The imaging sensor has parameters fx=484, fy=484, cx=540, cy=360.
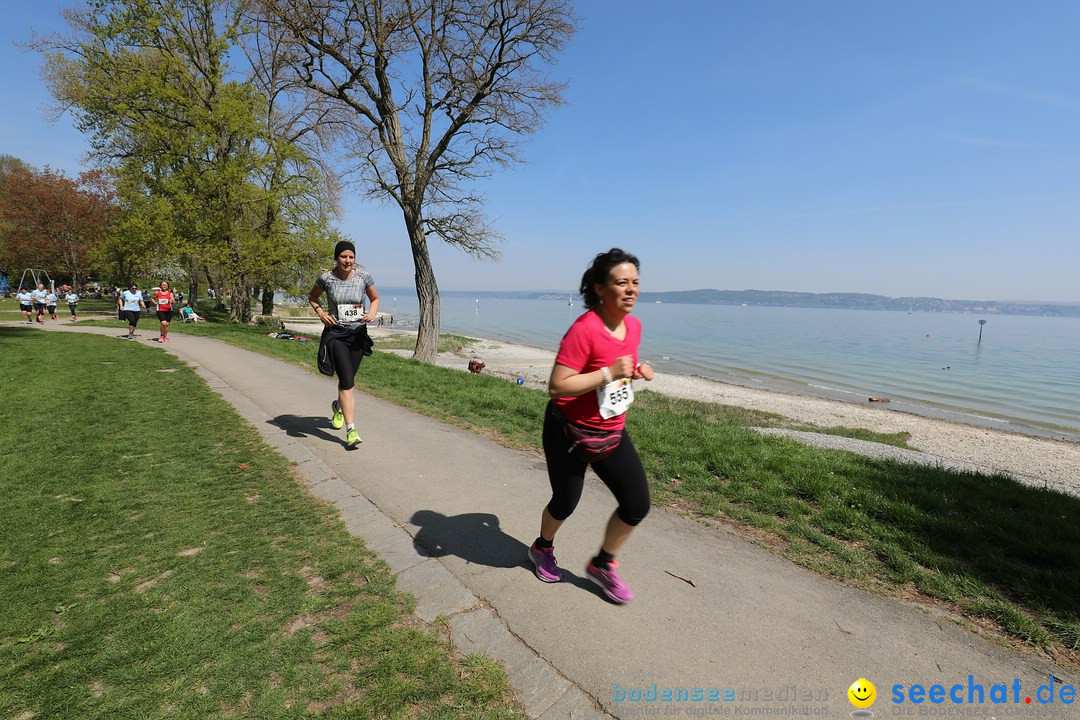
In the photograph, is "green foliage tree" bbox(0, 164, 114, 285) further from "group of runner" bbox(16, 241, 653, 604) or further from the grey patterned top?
"group of runner" bbox(16, 241, 653, 604)

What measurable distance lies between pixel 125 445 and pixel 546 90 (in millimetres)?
14173

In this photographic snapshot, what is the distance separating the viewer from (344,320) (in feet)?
18.4

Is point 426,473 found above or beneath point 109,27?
beneath

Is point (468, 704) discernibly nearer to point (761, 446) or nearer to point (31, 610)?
point (31, 610)

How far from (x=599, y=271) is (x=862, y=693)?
2452 mm

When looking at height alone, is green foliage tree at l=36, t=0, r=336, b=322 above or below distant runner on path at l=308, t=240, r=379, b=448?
above

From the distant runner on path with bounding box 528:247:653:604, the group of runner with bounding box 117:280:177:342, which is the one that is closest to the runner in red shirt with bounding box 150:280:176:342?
the group of runner with bounding box 117:280:177:342

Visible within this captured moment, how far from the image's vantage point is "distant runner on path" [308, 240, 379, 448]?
5539mm

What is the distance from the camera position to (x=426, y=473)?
5.01 meters

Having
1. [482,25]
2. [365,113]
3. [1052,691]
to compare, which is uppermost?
[482,25]

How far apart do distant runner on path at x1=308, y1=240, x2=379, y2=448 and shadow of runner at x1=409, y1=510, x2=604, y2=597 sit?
2192 millimetres

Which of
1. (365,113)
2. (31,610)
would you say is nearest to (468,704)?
(31,610)

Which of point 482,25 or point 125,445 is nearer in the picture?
point 125,445

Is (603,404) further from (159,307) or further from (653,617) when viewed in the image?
(159,307)
